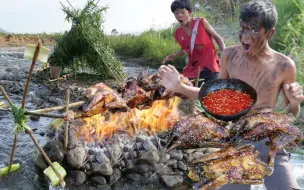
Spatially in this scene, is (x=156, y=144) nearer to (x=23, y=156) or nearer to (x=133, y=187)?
(x=133, y=187)

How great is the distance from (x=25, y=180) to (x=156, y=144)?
5.51 feet

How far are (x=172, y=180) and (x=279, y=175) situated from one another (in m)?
2.45

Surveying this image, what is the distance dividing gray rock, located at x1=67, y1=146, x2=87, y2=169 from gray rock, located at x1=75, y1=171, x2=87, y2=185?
8 cm

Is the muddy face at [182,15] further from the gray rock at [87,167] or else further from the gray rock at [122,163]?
the gray rock at [87,167]

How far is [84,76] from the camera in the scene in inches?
395

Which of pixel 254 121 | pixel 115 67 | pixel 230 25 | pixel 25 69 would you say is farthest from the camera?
pixel 230 25

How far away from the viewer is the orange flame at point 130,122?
5289 millimetres

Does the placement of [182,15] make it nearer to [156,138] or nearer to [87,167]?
[156,138]

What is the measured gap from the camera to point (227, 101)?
9.56 ft

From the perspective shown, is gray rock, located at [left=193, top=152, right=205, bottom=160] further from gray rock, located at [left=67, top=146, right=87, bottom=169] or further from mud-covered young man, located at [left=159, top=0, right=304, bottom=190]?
mud-covered young man, located at [left=159, top=0, right=304, bottom=190]

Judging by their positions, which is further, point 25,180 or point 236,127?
point 25,180

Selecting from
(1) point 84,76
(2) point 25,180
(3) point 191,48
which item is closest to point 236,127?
(2) point 25,180

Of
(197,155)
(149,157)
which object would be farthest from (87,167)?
(197,155)

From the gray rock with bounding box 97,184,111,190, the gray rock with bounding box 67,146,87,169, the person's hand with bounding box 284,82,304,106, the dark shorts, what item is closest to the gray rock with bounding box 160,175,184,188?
the gray rock with bounding box 97,184,111,190
